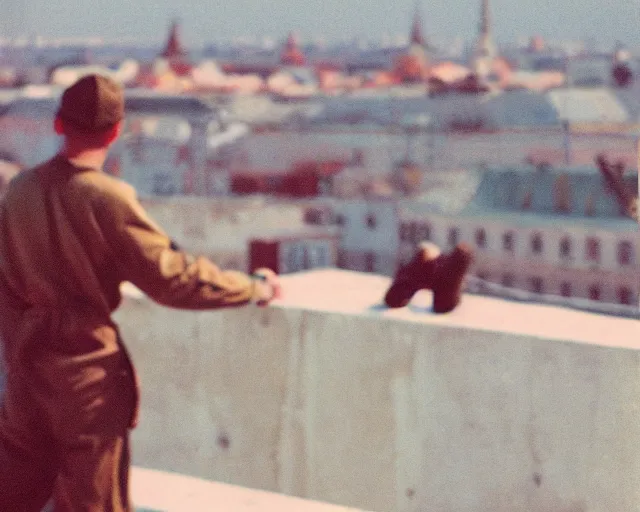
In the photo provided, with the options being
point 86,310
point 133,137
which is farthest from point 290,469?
point 133,137

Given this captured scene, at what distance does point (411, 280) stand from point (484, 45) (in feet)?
7.77

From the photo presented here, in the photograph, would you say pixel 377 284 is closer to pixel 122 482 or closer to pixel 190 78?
pixel 122 482

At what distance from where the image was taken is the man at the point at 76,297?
153cm

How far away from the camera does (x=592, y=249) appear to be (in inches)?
208

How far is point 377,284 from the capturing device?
2.31 meters

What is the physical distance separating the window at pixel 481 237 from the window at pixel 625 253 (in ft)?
2.60

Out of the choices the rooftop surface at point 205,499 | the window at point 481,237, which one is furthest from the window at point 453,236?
the rooftop surface at point 205,499

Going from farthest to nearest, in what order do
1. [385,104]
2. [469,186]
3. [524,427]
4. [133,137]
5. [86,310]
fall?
[385,104] < [469,186] < [133,137] < [524,427] < [86,310]

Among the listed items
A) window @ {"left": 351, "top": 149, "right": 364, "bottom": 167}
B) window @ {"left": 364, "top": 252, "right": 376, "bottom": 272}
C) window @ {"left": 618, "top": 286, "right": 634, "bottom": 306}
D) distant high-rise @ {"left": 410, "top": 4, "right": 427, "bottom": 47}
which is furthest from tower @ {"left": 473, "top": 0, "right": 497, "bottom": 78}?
window @ {"left": 351, "top": 149, "right": 364, "bottom": 167}

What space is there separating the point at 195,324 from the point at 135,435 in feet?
1.04

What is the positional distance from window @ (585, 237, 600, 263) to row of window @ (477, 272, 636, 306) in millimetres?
131

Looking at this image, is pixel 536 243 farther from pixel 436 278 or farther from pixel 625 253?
pixel 436 278

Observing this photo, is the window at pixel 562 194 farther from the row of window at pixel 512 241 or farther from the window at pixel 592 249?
the window at pixel 592 249

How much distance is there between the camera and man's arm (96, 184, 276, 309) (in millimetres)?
1519
